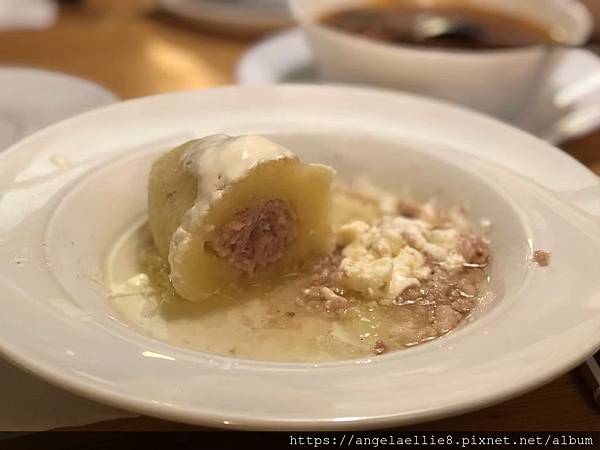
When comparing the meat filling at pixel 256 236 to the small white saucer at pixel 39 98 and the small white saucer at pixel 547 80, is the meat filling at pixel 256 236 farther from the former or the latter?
the small white saucer at pixel 547 80

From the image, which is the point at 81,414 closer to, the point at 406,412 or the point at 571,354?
the point at 406,412

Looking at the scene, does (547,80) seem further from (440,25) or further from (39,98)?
(39,98)

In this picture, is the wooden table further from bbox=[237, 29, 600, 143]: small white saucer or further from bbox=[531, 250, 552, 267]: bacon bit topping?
bbox=[531, 250, 552, 267]: bacon bit topping

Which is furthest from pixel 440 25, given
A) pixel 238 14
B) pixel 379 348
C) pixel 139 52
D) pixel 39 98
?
pixel 379 348

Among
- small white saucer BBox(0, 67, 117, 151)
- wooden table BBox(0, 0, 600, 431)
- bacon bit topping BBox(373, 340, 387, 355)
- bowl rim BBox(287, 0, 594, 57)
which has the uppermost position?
bowl rim BBox(287, 0, 594, 57)

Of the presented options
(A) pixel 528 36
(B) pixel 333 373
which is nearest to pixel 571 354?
(B) pixel 333 373

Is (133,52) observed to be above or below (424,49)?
below

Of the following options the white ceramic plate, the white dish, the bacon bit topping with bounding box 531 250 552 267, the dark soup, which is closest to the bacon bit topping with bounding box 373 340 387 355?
the white ceramic plate
